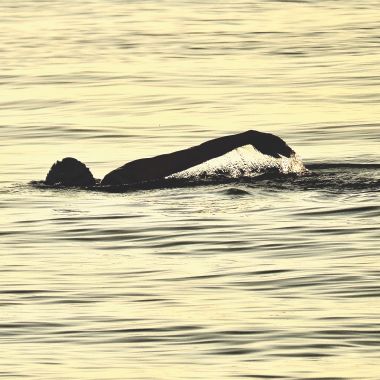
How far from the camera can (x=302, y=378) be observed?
10117mm

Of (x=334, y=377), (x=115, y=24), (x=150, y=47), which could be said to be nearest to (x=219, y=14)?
(x=115, y=24)

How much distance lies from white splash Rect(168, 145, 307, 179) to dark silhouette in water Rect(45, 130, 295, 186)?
0.17ft

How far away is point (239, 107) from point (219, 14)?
18970mm

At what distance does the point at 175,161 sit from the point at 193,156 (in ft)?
0.67

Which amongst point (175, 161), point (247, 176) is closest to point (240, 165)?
point (247, 176)

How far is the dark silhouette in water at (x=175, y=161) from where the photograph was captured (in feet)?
57.8

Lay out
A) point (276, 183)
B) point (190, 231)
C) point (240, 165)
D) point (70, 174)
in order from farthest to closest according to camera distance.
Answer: point (70, 174)
point (240, 165)
point (276, 183)
point (190, 231)

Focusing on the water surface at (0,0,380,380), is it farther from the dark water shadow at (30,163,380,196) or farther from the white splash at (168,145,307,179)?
the white splash at (168,145,307,179)

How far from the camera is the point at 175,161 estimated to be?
17719mm

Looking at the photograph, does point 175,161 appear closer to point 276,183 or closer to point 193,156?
point 193,156

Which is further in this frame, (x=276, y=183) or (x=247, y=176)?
(x=247, y=176)

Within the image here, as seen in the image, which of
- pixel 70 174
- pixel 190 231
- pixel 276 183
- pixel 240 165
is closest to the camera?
pixel 190 231

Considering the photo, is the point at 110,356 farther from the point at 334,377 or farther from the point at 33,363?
the point at 334,377

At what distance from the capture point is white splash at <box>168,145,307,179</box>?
17.6 meters
